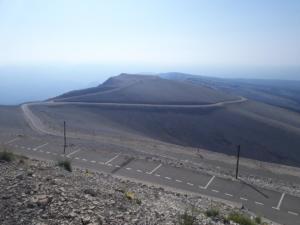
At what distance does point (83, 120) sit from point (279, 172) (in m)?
37.8

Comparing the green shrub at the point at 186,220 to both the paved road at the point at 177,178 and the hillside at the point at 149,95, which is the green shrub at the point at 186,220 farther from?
the hillside at the point at 149,95

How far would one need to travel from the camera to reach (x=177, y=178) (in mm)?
31000

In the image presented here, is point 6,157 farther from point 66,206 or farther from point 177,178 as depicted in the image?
point 177,178

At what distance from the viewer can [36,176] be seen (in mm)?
17156

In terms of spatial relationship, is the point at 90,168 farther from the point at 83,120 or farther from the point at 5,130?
the point at 83,120

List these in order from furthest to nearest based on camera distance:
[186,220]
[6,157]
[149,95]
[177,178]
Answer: [149,95] < [177,178] < [6,157] < [186,220]

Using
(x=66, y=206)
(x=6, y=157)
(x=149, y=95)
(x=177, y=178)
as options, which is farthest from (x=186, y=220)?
(x=149, y=95)

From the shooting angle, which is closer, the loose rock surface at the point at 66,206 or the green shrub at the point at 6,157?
the loose rock surface at the point at 66,206

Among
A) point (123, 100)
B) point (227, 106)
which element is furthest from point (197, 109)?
point (123, 100)

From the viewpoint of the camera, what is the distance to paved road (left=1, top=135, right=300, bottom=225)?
25672 millimetres

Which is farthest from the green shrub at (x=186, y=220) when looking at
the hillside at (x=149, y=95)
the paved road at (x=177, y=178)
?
the hillside at (x=149, y=95)

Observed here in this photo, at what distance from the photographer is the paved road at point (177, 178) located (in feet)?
84.2

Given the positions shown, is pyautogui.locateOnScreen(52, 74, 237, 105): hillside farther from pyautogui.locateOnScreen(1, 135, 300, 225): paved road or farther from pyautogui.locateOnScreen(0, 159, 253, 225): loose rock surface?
pyautogui.locateOnScreen(0, 159, 253, 225): loose rock surface

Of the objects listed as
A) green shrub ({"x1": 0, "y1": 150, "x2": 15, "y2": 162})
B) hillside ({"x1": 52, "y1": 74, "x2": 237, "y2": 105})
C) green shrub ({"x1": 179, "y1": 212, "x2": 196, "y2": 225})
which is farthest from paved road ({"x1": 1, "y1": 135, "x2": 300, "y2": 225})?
hillside ({"x1": 52, "y1": 74, "x2": 237, "y2": 105})
